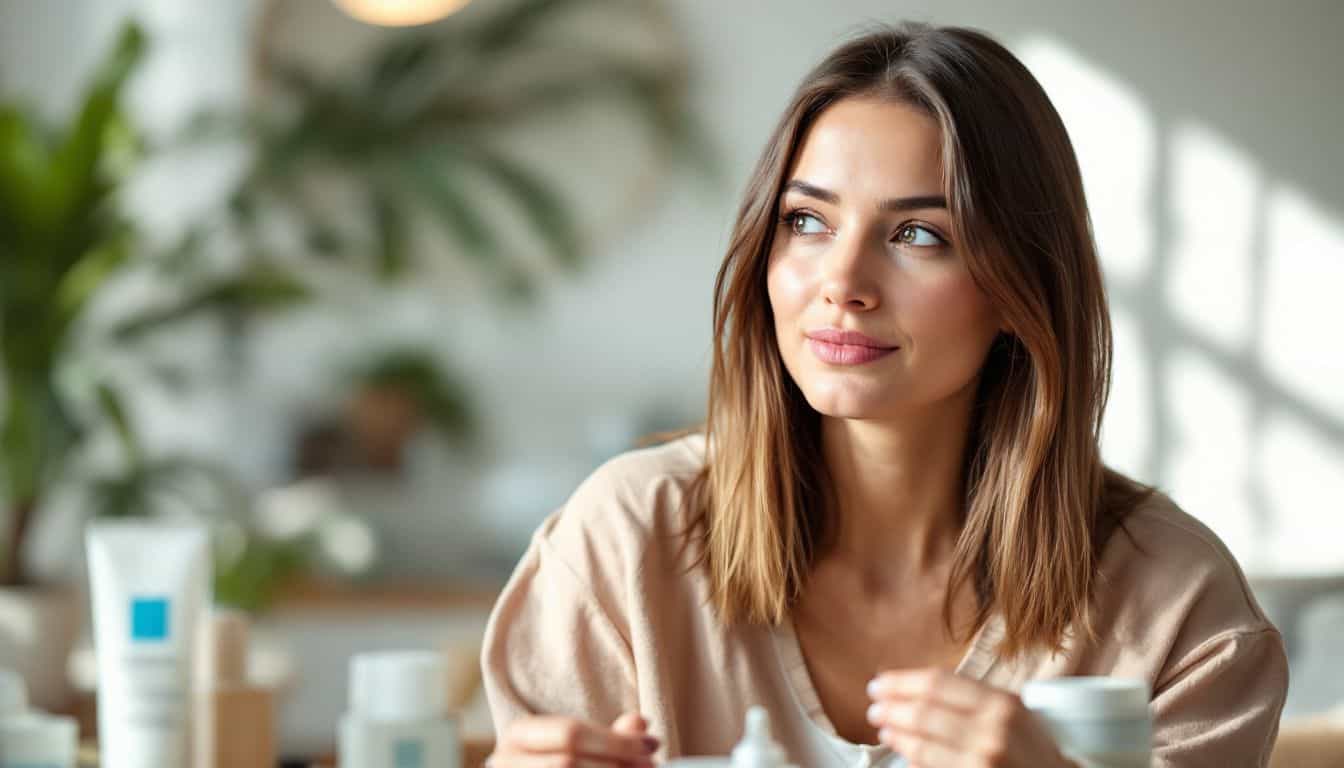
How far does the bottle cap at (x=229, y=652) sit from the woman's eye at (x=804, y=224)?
1.46ft

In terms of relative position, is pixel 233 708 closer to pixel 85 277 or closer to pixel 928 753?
pixel 928 753

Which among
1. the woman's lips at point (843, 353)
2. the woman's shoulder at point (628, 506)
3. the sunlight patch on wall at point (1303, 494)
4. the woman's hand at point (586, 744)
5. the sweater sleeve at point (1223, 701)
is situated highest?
the woman's lips at point (843, 353)

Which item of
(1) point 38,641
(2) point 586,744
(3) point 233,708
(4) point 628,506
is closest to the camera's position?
(2) point 586,744

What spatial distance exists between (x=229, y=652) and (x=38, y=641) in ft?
5.85

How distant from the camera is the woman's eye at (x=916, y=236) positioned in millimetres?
966

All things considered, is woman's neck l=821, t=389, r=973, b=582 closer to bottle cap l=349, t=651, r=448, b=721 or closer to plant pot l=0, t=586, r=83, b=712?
bottle cap l=349, t=651, r=448, b=721

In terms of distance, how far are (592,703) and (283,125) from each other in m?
2.57

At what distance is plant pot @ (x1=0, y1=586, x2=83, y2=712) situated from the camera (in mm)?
2504

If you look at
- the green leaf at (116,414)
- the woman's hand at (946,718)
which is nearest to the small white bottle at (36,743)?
the woman's hand at (946,718)

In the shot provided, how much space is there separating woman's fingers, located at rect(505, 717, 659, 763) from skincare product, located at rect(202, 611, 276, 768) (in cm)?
27

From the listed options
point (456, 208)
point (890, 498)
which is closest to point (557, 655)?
point (890, 498)

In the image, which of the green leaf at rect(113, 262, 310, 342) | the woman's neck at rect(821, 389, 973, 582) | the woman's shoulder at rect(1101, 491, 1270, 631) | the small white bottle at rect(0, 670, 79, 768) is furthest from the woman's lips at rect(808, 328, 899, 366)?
the green leaf at rect(113, 262, 310, 342)

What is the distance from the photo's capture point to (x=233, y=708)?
0.94 m

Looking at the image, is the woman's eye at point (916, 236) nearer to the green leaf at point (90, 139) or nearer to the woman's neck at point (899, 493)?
the woman's neck at point (899, 493)
